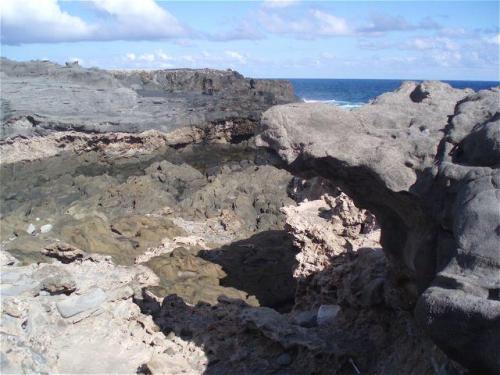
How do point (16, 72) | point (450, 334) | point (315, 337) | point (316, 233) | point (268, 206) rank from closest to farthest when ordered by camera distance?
point (450, 334) < point (315, 337) < point (316, 233) < point (268, 206) < point (16, 72)

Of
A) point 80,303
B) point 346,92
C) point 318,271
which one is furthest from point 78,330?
point 346,92

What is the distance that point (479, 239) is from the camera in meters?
3.38

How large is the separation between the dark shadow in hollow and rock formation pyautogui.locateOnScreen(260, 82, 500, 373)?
13.7 ft

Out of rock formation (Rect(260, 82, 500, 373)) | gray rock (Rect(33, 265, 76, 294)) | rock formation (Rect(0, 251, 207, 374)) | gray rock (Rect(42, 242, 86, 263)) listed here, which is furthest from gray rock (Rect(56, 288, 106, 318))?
rock formation (Rect(260, 82, 500, 373))

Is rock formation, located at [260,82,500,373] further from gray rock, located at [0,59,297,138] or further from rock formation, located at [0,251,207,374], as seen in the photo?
gray rock, located at [0,59,297,138]

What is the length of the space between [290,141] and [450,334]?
2300 mm

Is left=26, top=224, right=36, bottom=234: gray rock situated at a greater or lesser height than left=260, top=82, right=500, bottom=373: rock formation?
lesser

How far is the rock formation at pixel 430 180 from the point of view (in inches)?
129

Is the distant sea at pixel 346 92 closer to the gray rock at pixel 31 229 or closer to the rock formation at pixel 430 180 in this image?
the gray rock at pixel 31 229

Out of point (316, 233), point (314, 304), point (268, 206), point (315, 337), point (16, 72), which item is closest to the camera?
point (315, 337)

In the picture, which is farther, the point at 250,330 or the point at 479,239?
the point at 250,330

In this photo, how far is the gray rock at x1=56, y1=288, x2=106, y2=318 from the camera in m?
6.54

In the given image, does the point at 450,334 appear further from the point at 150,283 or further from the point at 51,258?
the point at 51,258

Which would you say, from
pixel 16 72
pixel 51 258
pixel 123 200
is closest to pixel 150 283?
pixel 51 258
